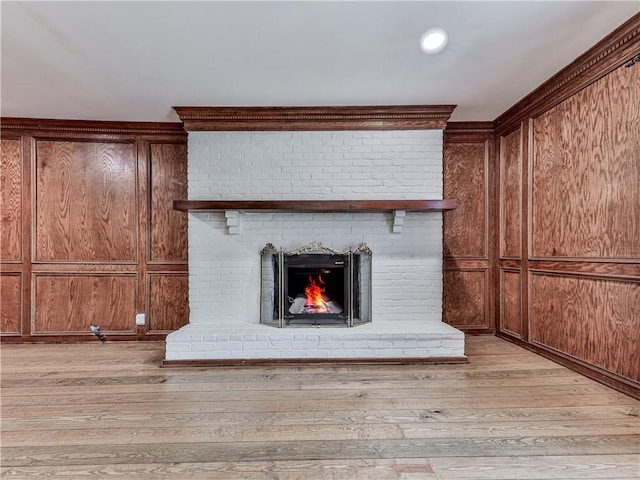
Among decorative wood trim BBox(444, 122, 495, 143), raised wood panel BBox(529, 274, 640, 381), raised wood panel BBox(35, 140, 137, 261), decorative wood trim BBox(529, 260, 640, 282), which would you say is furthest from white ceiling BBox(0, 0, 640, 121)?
raised wood panel BBox(529, 274, 640, 381)

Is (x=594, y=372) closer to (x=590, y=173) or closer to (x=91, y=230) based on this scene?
(x=590, y=173)

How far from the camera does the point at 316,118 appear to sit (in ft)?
10.8

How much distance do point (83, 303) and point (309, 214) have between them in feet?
8.60

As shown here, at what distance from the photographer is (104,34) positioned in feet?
7.05

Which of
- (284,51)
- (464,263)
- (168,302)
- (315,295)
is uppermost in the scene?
(284,51)

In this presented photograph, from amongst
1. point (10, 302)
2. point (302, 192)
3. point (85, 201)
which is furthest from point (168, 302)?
point (302, 192)

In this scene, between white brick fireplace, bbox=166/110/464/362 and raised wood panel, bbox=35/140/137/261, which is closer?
white brick fireplace, bbox=166/110/464/362

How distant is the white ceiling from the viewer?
196 cm

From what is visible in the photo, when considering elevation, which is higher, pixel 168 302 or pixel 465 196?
pixel 465 196

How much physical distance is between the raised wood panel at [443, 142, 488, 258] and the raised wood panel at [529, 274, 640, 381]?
0.76 metres

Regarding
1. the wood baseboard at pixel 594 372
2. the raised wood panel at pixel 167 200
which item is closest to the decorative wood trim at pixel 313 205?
the raised wood panel at pixel 167 200

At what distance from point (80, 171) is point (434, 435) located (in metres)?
4.10

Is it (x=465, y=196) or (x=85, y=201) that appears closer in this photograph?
(x=85, y=201)

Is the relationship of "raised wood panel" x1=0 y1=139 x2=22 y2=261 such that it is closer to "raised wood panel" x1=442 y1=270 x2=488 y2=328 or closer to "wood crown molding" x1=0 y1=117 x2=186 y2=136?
"wood crown molding" x1=0 y1=117 x2=186 y2=136
